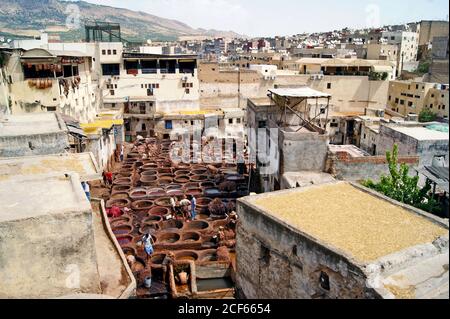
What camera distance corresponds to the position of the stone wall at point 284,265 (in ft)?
26.7

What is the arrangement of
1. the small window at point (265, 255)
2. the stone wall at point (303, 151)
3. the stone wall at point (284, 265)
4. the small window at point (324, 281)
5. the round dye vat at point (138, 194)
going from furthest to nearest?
1. the round dye vat at point (138, 194)
2. the stone wall at point (303, 151)
3. the small window at point (265, 255)
4. the small window at point (324, 281)
5. the stone wall at point (284, 265)

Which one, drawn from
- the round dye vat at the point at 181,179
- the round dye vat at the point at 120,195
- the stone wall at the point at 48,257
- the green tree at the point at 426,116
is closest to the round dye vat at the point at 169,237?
the round dye vat at the point at 120,195

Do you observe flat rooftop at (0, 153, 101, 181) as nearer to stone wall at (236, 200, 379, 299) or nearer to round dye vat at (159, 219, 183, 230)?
stone wall at (236, 200, 379, 299)

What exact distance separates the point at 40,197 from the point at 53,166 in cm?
438

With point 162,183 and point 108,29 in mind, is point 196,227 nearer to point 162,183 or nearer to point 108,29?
point 162,183

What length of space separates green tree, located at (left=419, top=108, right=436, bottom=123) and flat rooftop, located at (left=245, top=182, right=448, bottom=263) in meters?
31.1

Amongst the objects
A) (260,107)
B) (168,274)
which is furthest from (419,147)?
(168,274)

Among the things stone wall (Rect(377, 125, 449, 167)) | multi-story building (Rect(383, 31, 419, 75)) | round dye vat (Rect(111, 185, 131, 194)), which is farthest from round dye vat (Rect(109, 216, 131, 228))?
multi-story building (Rect(383, 31, 419, 75))

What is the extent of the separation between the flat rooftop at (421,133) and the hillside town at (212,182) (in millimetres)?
222

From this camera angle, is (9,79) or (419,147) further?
(9,79)

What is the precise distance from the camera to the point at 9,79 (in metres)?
23.5

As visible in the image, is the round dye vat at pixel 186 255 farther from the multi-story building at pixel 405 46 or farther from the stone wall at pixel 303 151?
the multi-story building at pixel 405 46

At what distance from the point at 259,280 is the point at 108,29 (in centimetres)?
4292

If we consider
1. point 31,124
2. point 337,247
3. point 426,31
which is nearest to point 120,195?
point 31,124
